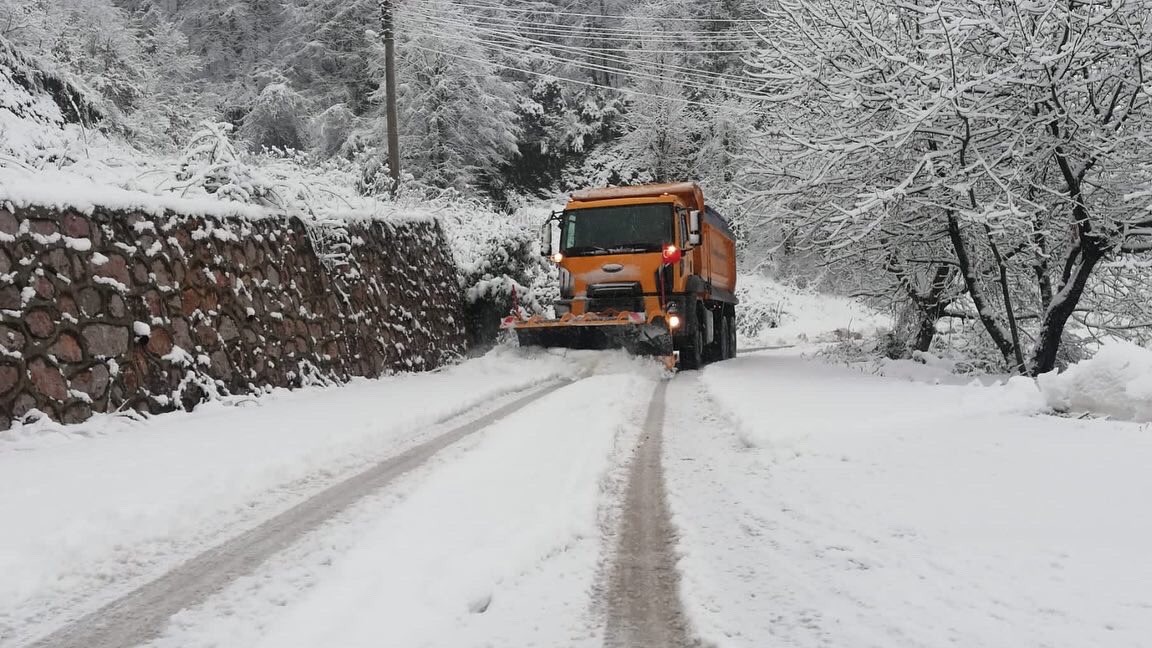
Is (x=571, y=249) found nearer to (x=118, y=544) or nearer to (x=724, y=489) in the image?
(x=724, y=489)

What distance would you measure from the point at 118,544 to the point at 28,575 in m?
0.47

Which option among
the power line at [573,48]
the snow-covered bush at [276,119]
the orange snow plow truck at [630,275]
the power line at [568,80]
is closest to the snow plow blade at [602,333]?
the orange snow plow truck at [630,275]

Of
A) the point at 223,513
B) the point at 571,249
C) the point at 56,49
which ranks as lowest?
the point at 223,513

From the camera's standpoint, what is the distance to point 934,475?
4.25m

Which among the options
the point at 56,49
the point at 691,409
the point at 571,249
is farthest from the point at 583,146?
the point at 691,409

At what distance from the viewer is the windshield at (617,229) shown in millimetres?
13188

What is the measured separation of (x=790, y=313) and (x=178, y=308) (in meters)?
27.0

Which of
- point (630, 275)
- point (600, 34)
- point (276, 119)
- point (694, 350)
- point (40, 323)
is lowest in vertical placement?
point (694, 350)

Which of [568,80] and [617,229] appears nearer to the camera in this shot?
[617,229]

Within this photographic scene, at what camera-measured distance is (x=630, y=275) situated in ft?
42.8

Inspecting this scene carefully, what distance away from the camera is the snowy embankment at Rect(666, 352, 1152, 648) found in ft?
8.11

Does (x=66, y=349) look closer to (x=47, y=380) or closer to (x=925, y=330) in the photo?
(x=47, y=380)

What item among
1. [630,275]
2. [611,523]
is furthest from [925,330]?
[611,523]

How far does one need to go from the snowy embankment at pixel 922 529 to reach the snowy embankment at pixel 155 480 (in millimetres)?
2557
